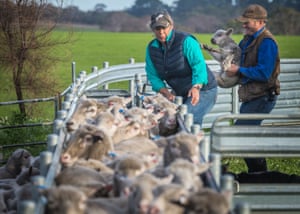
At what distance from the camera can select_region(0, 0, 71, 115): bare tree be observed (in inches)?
601

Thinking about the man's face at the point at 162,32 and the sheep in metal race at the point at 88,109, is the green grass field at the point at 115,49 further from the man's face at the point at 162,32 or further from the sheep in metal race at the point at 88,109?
the sheep in metal race at the point at 88,109

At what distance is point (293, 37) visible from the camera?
5866cm

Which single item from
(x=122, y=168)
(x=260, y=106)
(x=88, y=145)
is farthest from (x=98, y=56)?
(x=122, y=168)

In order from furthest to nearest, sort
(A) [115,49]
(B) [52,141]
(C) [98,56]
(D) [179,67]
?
(A) [115,49] → (C) [98,56] → (D) [179,67] → (B) [52,141]

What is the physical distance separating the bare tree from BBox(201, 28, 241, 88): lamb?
4862 millimetres

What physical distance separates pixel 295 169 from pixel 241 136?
5.21 m

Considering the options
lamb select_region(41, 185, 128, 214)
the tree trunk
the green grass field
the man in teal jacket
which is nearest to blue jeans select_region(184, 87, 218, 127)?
the man in teal jacket

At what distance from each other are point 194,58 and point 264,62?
83 cm

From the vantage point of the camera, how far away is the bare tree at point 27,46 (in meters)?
15.3

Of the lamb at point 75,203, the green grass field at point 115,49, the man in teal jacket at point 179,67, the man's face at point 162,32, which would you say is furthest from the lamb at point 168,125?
the green grass field at point 115,49

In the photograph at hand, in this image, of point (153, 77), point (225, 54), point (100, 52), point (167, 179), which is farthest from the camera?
point (100, 52)

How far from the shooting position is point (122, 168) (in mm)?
5547

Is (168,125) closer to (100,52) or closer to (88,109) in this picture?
(88,109)

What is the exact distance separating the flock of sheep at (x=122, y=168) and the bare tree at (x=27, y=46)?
6.53 metres
